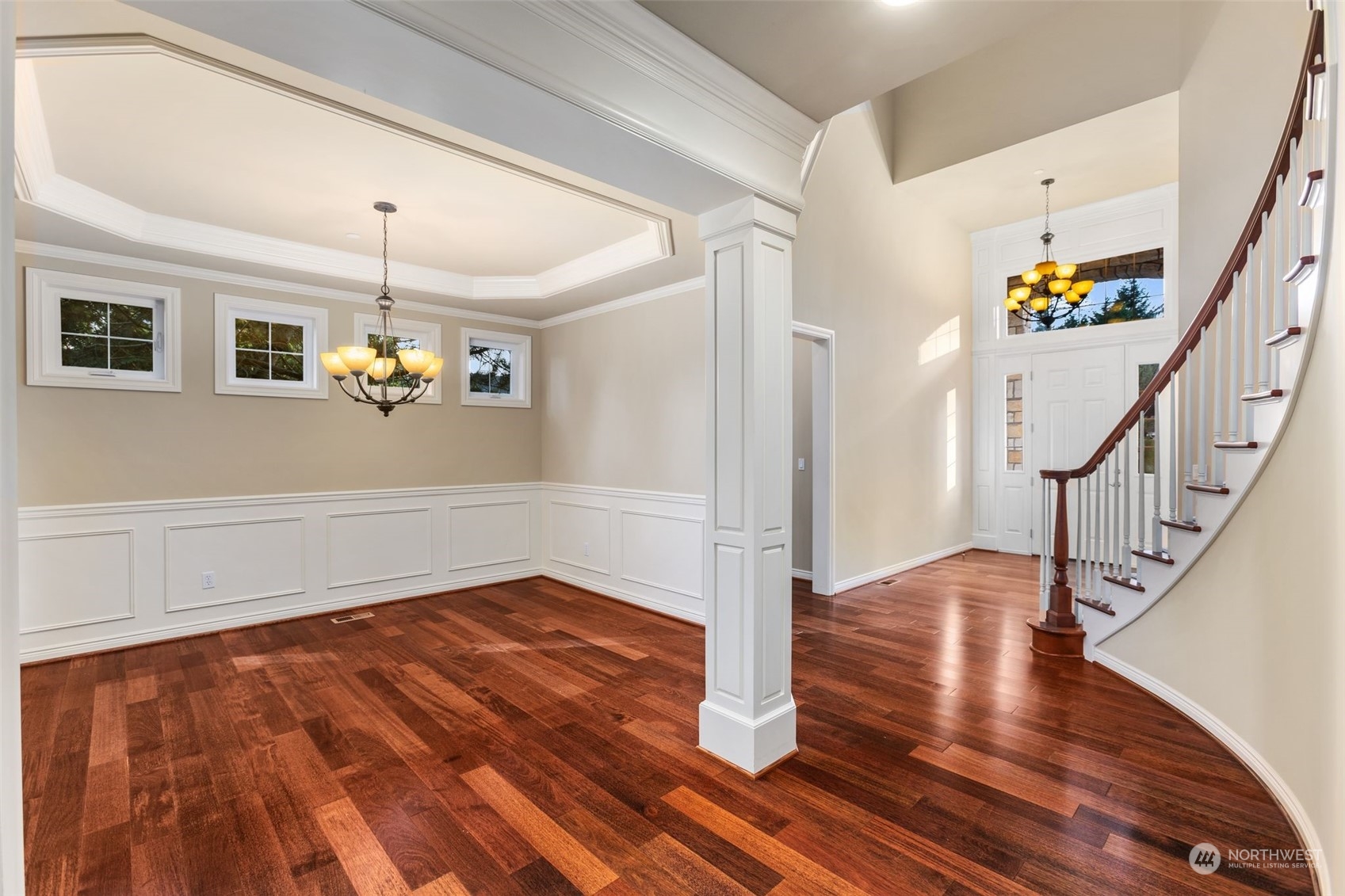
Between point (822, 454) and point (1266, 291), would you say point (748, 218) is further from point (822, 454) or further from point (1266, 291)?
point (822, 454)

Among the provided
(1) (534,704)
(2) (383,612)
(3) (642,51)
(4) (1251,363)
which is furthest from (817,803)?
(2) (383,612)

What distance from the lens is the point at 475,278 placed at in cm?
518

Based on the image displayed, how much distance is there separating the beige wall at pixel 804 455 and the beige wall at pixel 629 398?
1325mm

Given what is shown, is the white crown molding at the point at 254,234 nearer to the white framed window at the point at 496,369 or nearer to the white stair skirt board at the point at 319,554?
the white framed window at the point at 496,369

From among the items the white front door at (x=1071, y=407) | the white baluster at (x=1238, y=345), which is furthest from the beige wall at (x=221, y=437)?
the white front door at (x=1071, y=407)

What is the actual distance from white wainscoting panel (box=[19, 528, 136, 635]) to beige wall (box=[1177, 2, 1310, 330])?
7081mm

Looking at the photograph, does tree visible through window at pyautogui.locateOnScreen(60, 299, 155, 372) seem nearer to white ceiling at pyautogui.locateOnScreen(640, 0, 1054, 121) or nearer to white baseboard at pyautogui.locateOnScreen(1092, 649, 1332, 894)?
white ceiling at pyautogui.locateOnScreen(640, 0, 1054, 121)

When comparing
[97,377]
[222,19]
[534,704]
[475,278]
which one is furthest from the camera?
[475,278]

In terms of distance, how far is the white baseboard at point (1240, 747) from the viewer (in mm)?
1946

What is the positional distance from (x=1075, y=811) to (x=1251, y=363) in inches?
76.7

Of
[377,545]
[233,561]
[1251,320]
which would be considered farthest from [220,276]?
[1251,320]

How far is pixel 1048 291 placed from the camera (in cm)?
555

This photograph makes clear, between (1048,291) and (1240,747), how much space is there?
4.21m

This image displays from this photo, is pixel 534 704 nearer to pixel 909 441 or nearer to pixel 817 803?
pixel 817 803
